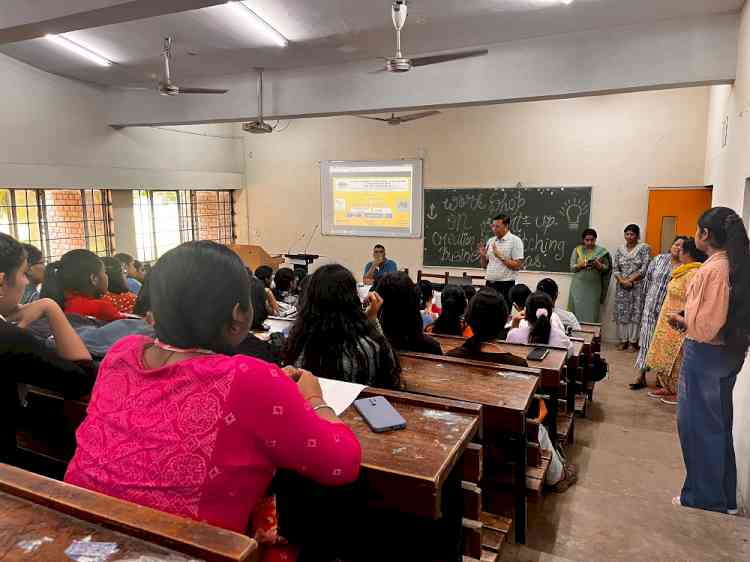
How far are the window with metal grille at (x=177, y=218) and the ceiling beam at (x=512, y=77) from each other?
1.40m

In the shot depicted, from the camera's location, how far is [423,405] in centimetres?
119

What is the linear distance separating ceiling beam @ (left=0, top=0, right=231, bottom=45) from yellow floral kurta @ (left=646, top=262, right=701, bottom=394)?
3.27 meters

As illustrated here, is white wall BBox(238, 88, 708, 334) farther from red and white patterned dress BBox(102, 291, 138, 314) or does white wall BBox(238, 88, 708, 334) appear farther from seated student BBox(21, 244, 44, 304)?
seated student BBox(21, 244, 44, 304)

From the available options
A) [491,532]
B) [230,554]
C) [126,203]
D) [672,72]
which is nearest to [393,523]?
[230,554]

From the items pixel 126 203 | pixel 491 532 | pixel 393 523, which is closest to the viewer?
pixel 393 523

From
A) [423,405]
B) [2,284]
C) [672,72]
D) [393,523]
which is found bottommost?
[393,523]

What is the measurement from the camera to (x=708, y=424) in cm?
228

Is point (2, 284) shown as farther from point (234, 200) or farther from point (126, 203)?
point (234, 200)

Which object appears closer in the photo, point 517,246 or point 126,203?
point 517,246

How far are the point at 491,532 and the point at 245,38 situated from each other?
392 centimetres

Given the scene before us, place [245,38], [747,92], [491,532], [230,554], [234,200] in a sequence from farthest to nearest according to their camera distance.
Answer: [234,200] → [245,38] → [747,92] → [491,532] → [230,554]

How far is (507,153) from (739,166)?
3.38m

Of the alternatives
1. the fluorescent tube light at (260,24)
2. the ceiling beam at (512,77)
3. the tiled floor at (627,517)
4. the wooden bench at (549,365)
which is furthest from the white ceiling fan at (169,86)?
the tiled floor at (627,517)

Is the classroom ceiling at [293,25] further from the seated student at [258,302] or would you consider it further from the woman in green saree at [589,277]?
the woman in green saree at [589,277]
